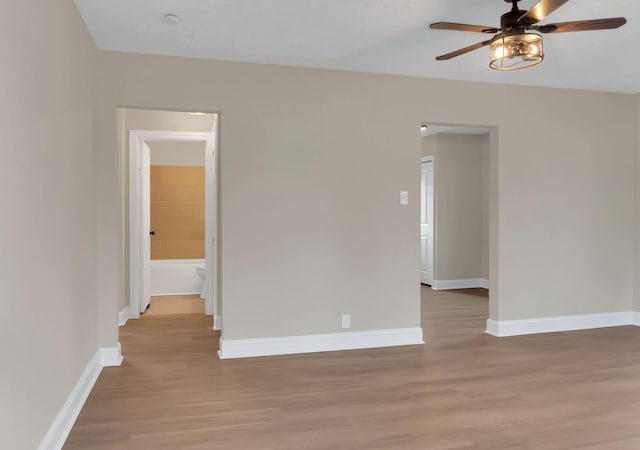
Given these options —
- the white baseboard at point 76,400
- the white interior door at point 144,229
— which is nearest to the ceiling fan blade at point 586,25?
the white baseboard at point 76,400

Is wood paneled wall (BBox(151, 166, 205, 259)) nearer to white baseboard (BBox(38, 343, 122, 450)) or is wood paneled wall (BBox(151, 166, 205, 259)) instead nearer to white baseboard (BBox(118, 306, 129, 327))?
white baseboard (BBox(118, 306, 129, 327))

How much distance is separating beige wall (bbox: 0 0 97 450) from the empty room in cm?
2

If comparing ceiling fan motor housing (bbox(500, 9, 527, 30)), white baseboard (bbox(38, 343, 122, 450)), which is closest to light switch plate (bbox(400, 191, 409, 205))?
ceiling fan motor housing (bbox(500, 9, 527, 30))

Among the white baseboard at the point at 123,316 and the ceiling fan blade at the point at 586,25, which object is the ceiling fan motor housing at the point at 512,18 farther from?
the white baseboard at the point at 123,316

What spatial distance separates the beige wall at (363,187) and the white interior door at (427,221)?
9.79 ft

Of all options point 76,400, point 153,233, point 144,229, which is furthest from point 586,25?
point 153,233

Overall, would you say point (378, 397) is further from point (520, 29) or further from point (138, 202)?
point (138, 202)

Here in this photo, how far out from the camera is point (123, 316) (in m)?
5.04

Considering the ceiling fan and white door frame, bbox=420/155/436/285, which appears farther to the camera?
white door frame, bbox=420/155/436/285

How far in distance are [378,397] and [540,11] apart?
2.38m

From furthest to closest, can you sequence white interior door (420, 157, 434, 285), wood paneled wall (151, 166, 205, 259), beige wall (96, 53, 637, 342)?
white interior door (420, 157, 434, 285), wood paneled wall (151, 166, 205, 259), beige wall (96, 53, 637, 342)

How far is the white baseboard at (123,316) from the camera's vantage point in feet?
16.2

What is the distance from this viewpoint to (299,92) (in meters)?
4.00

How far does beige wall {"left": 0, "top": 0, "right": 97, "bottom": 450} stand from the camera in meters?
1.73
